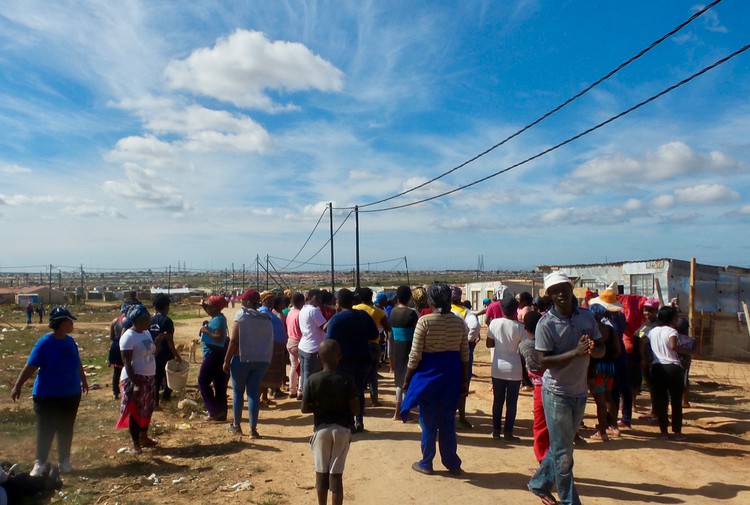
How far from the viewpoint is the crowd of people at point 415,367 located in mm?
4250

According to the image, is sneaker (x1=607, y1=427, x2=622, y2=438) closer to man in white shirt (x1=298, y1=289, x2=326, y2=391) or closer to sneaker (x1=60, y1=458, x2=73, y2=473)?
man in white shirt (x1=298, y1=289, x2=326, y2=391)

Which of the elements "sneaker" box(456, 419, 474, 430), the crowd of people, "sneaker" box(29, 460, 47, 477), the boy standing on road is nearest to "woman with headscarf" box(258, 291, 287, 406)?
the crowd of people

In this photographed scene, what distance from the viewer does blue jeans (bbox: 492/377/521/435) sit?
6.54 m

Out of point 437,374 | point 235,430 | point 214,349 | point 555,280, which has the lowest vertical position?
point 235,430

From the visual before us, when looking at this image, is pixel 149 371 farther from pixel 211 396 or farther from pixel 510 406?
pixel 510 406

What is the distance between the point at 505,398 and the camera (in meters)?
6.87

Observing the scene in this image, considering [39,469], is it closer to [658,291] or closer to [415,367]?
[415,367]

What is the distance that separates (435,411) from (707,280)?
15.9 metres

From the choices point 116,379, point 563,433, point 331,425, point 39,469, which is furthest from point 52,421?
point 563,433


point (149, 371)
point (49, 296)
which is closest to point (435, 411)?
point (149, 371)

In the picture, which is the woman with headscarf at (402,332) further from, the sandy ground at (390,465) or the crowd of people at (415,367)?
the sandy ground at (390,465)

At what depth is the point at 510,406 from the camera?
6711 millimetres

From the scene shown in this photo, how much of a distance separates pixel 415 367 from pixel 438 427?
64 centimetres

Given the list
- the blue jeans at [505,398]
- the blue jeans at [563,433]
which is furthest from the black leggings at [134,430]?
the blue jeans at [563,433]
